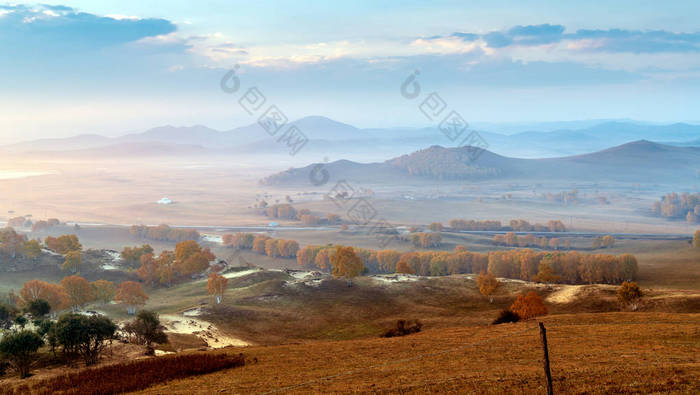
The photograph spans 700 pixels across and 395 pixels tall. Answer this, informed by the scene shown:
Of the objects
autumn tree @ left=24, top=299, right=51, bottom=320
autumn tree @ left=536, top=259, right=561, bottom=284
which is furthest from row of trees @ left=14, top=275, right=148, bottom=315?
autumn tree @ left=536, top=259, right=561, bottom=284

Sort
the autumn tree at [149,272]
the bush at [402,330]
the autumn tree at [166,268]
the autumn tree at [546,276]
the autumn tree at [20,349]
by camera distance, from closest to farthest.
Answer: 1. the autumn tree at [20,349]
2. the bush at [402,330]
3. the autumn tree at [546,276]
4. the autumn tree at [149,272]
5. the autumn tree at [166,268]

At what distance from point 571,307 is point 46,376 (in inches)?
2482

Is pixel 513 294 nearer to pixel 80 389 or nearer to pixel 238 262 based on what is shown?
pixel 80 389

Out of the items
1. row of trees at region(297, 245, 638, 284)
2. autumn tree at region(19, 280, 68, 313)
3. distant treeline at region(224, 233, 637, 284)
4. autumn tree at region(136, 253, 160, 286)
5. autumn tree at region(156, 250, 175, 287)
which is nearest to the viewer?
autumn tree at region(19, 280, 68, 313)

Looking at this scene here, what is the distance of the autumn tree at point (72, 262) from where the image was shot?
118 m

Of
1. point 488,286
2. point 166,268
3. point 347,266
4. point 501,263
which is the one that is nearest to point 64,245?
point 166,268

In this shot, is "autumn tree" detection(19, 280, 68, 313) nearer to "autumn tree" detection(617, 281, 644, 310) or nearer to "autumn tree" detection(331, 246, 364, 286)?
"autumn tree" detection(331, 246, 364, 286)

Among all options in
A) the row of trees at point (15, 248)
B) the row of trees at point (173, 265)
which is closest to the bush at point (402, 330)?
the row of trees at point (173, 265)

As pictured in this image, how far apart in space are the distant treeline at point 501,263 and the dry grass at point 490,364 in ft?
247

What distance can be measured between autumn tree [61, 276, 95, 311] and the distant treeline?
53.8 metres

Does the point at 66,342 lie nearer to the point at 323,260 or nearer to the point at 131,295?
the point at 131,295

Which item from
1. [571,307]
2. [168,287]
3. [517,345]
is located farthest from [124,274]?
[517,345]

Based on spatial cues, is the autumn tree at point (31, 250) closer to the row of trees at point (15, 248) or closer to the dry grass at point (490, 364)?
the row of trees at point (15, 248)

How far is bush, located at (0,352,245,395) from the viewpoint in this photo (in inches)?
1150
